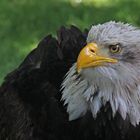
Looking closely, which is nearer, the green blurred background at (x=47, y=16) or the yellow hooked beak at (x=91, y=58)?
the yellow hooked beak at (x=91, y=58)

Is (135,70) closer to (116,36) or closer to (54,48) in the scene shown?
(116,36)

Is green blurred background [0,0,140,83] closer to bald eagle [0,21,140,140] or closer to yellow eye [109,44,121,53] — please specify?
bald eagle [0,21,140,140]

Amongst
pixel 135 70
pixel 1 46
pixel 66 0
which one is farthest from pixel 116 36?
pixel 66 0

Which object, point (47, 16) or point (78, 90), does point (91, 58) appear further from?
point (47, 16)

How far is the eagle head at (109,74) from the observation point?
5.36 metres

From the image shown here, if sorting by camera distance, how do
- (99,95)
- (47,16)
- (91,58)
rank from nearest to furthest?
(91,58) < (99,95) < (47,16)

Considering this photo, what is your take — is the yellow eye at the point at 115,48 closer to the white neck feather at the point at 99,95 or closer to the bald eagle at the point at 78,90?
→ the bald eagle at the point at 78,90

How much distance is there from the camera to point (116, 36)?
5.39 m

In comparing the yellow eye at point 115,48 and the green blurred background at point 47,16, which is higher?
the green blurred background at point 47,16

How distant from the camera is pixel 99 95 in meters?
5.48

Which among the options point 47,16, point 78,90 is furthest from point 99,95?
point 47,16

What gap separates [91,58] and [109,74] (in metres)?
0.17

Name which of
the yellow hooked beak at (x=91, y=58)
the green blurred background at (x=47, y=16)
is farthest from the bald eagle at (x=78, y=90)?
the green blurred background at (x=47, y=16)

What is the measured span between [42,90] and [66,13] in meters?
3.95
